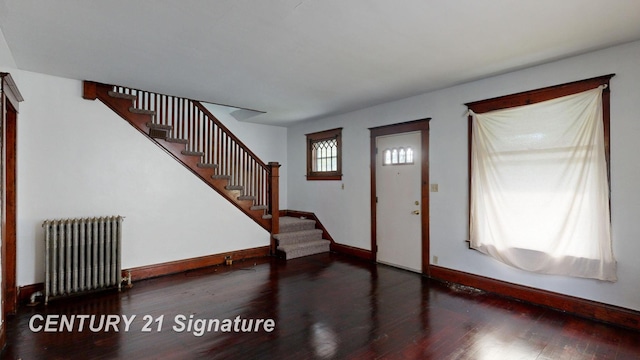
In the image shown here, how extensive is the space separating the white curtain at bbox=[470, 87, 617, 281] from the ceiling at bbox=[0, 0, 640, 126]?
2.11ft

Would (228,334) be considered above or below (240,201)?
below

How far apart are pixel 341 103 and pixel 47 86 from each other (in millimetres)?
3973

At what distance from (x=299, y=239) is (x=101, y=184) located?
3.34m

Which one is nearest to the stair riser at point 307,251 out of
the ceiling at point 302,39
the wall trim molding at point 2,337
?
the ceiling at point 302,39

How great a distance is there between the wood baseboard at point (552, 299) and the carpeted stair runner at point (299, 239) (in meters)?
2.36

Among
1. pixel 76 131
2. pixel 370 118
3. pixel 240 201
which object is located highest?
pixel 370 118

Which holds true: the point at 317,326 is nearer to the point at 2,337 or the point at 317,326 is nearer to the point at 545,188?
the point at 2,337

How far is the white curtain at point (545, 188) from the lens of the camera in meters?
3.11

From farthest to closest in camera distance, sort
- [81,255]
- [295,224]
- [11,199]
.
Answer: [295,224] → [81,255] → [11,199]

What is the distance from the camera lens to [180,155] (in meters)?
4.81

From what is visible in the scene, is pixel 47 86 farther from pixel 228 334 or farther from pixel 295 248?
pixel 295 248

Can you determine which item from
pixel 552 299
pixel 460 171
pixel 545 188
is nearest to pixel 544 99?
pixel 545 188


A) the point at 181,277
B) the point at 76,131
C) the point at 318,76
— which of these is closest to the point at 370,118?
the point at 318,76

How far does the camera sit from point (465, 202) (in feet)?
13.7
